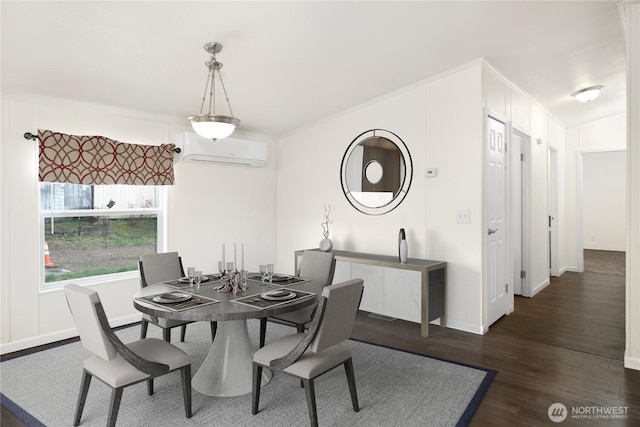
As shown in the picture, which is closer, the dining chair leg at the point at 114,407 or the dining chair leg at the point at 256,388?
the dining chair leg at the point at 114,407

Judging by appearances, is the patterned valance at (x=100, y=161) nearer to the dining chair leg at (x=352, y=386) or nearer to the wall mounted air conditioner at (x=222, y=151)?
the wall mounted air conditioner at (x=222, y=151)

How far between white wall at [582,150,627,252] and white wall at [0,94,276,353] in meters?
8.41

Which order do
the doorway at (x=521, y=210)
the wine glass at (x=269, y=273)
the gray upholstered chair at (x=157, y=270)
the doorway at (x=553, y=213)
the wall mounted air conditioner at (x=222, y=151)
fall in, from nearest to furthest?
1. the wine glass at (x=269, y=273)
2. the gray upholstered chair at (x=157, y=270)
3. the wall mounted air conditioner at (x=222, y=151)
4. the doorway at (x=521, y=210)
5. the doorway at (x=553, y=213)

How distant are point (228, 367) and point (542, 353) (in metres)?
2.58

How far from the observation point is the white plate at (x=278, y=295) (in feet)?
8.07

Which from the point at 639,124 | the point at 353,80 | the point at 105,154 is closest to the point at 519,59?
the point at 639,124

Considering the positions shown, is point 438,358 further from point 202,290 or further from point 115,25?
point 115,25

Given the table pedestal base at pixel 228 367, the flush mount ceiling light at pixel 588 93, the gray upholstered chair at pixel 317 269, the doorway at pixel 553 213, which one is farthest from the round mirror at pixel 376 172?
the doorway at pixel 553 213

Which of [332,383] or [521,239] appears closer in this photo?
[332,383]

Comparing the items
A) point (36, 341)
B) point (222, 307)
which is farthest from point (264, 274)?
point (36, 341)

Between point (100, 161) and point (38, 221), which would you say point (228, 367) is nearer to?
point (38, 221)

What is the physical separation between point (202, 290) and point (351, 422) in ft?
4.30

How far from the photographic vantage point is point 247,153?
4.90 meters

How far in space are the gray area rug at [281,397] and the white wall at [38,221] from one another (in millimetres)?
481
